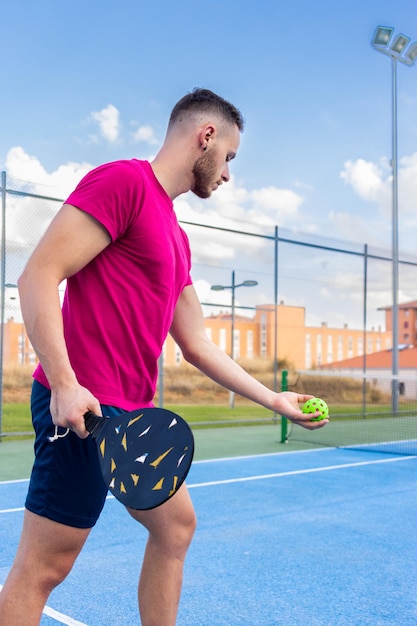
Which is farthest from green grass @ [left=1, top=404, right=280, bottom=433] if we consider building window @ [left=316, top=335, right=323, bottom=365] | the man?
the man

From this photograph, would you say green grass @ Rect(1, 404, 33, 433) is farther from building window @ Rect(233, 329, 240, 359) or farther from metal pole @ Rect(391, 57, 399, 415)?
metal pole @ Rect(391, 57, 399, 415)

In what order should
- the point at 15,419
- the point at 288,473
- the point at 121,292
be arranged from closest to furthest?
1. the point at 121,292
2. the point at 288,473
3. the point at 15,419

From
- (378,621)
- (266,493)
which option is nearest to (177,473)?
→ (378,621)

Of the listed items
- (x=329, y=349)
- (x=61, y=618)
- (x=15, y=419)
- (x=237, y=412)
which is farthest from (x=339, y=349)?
(x=61, y=618)

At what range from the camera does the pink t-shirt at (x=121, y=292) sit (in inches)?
77.9

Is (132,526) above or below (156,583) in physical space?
below

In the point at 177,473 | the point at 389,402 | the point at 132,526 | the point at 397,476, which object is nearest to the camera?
the point at 177,473

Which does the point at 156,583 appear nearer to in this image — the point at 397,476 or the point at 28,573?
the point at 28,573

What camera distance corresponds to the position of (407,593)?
12.3ft

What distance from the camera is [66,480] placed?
193 centimetres

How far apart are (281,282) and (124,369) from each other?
11279 mm

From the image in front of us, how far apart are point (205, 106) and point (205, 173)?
19 cm

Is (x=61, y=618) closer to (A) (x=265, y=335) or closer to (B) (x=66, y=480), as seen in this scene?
(B) (x=66, y=480)

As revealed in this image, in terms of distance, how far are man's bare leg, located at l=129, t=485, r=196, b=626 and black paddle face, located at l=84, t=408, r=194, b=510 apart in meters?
Result: 0.38
